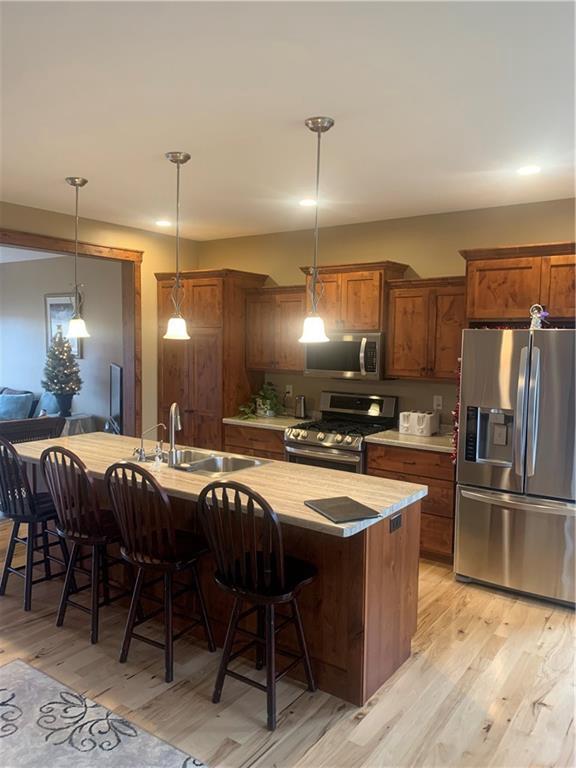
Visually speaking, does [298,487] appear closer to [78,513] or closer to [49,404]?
[78,513]

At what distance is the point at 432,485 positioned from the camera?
13.8 feet

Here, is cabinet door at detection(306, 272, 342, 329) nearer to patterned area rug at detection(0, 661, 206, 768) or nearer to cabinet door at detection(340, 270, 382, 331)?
cabinet door at detection(340, 270, 382, 331)

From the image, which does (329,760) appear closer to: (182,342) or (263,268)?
(182,342)

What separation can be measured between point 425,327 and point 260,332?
1.72m

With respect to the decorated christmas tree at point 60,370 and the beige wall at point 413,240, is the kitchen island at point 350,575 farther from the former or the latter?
the decorated christmas tree at point 60,370

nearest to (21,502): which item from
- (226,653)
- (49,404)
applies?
(226,653)

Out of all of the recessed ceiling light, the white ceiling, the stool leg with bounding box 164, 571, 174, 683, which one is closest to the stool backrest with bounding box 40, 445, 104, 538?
the stool leg with bounding box 164, 571, 174, 683

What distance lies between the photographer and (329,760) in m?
2.21

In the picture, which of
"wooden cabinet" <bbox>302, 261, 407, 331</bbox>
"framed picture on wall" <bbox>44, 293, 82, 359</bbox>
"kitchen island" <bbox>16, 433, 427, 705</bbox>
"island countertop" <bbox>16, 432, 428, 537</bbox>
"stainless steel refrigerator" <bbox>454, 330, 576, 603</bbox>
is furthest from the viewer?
"framed picture on wall" <bbox>44, 293, 82, 359</bbox>

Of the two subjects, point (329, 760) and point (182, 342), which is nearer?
point (329, 760)

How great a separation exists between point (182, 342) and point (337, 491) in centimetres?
326

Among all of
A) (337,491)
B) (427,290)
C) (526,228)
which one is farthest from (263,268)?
(337,491)

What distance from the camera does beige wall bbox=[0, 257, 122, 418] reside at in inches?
289

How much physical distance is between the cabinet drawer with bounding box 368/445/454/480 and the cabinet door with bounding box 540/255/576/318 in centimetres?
126
